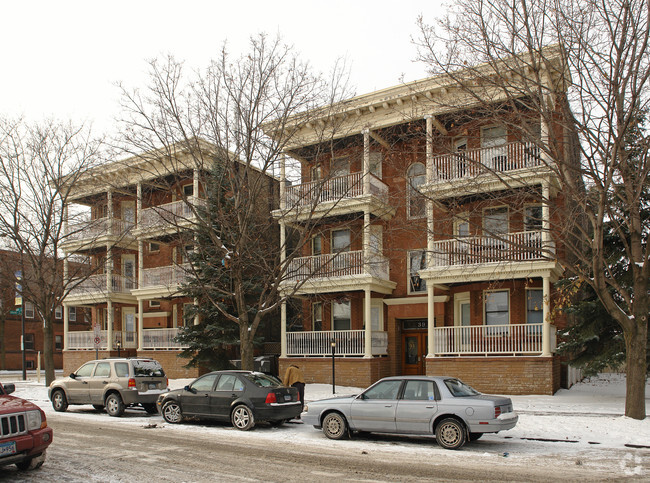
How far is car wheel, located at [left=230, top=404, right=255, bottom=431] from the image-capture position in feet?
44.8

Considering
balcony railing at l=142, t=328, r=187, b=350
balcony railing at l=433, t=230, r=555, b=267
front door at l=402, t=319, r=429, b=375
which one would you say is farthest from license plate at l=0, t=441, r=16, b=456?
balcony railing at l=142, t=328, r=187, b=350

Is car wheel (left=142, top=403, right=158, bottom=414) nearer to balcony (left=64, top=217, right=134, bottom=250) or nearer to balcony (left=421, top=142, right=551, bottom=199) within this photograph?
balcony (left=421, top=142, right=551, bottom=199)

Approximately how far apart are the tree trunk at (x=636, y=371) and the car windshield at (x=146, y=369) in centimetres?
1210

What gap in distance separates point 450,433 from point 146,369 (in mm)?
9240

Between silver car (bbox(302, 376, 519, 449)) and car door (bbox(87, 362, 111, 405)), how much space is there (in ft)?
22.4

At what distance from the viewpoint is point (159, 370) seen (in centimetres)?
1734

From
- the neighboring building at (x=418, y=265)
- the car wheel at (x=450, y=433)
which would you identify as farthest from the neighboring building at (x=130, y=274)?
the car wheel at (x=450, y=433)

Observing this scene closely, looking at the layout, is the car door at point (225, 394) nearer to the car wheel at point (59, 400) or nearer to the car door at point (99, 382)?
the car door at point (99, 382)

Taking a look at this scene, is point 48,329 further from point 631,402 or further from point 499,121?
point 631,402

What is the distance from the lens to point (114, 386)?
16.5 meters

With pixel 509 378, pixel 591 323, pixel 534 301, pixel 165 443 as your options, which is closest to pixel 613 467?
pixel 165 443

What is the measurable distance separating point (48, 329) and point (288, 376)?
15.3 metres

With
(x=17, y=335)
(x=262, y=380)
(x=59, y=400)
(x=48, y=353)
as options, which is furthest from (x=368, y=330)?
(x=17, y=335)

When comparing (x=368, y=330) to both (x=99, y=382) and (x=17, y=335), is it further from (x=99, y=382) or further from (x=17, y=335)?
(x=17, y=335)
